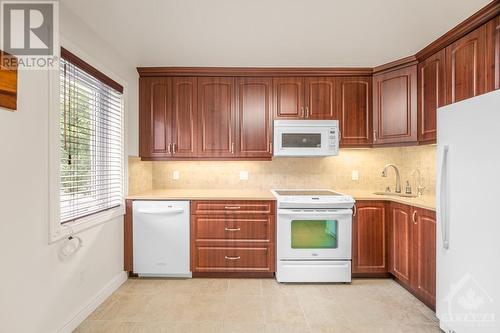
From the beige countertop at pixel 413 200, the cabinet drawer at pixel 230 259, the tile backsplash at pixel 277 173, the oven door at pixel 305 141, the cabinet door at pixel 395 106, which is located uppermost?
the cabinet door at pixel 395 106

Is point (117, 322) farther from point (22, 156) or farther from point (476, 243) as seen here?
point (476, 243)

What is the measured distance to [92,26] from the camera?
2.23m

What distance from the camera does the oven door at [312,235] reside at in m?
2.79

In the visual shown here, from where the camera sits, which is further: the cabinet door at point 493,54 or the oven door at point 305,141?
the oven door at point 305,141

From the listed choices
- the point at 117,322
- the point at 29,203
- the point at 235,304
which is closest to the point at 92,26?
the point at 29,203

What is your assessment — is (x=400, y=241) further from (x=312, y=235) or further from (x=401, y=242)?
(x=312, y=235)

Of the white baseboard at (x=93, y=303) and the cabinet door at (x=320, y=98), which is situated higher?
the cabinet door at (x=320, y=98)

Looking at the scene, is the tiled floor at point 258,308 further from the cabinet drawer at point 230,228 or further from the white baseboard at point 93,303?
the cabinet drawer at point 230,228

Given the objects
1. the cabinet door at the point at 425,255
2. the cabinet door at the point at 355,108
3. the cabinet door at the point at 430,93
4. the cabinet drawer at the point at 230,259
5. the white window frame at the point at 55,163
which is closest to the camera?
the white window frame at the point at 55,163

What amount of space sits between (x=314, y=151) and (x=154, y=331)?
228cm

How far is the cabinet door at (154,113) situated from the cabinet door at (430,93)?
271 centimetres

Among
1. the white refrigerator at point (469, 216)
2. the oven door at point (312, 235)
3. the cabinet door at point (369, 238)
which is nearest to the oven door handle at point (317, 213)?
the oven door at point (312, 235)

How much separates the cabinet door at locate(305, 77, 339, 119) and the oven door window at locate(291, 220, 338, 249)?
124cm

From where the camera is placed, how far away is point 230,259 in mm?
2879
